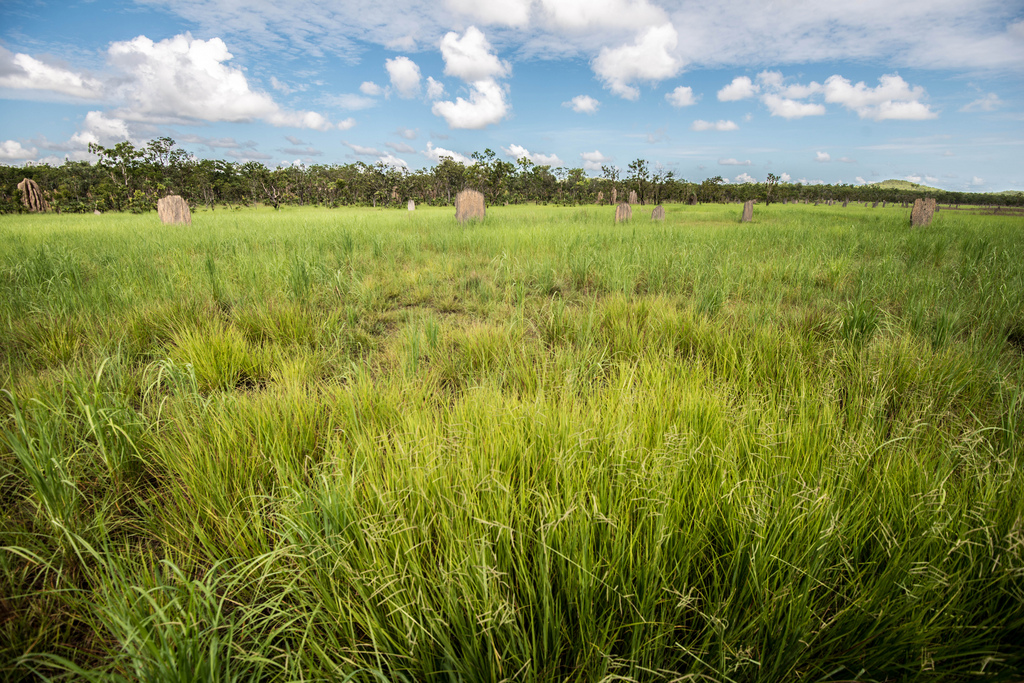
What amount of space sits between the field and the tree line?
147ft

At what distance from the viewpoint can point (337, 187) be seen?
56344mm

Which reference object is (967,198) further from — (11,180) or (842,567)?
(11,180)

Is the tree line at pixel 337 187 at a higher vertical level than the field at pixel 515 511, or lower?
higher

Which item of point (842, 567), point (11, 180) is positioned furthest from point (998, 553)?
point (11, 180)

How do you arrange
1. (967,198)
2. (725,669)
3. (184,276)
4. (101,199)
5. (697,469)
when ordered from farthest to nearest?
(967,198) < (101,199) < (184,276) < (697,469) < (725,669)

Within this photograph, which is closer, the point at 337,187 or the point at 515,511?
the point at 515,511

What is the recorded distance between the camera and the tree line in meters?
38.8

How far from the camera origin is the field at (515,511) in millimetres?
828

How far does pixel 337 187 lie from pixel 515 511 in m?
64.9

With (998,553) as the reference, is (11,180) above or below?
above

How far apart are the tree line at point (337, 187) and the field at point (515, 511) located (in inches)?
1767

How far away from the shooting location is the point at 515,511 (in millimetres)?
1034

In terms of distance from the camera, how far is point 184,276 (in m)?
3.90

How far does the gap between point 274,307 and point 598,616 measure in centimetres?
305
